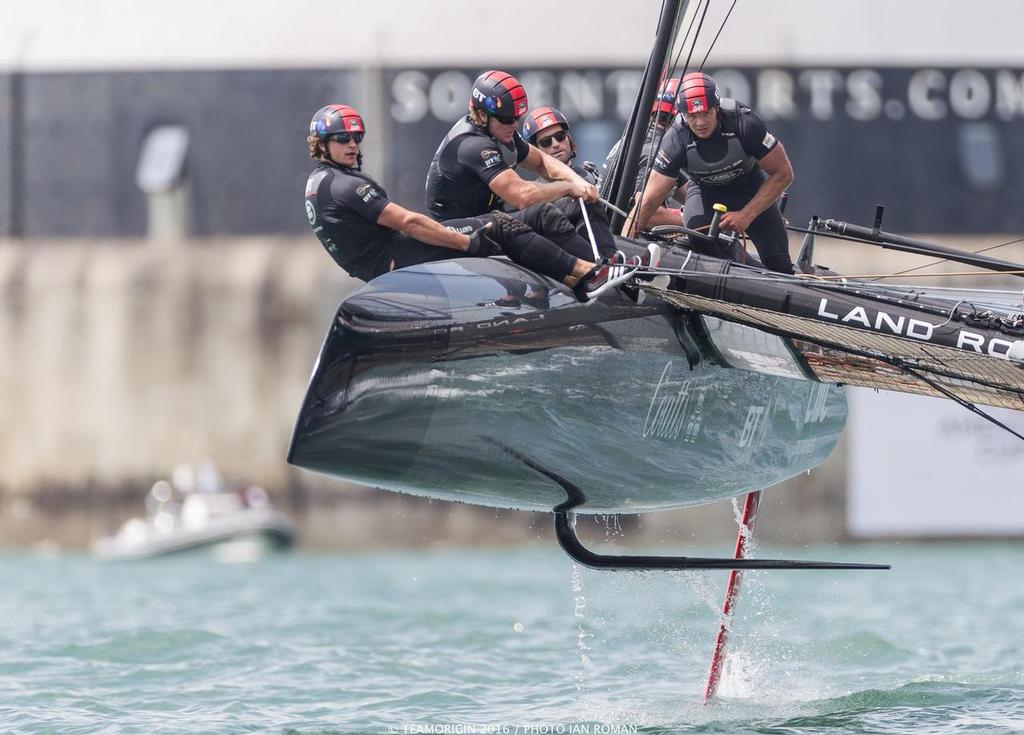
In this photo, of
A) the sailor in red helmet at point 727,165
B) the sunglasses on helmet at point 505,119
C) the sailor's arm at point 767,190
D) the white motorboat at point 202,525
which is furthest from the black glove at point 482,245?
the white motorboat at point 202,525

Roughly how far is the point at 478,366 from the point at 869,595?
32.5ft

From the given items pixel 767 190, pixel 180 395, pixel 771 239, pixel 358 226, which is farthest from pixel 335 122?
pixel 180 395

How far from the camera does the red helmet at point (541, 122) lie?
369 inches

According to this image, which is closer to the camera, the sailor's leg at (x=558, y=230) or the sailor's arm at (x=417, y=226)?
the sailor's arm at (x=417, y=226)

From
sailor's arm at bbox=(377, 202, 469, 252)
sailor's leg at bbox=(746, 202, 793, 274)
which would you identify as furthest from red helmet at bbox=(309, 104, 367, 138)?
sailor's leg at bbox=(746, 202, 793, 274)

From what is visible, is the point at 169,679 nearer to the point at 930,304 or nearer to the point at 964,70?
Result: the point at 930,304

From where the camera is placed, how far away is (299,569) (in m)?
20.5

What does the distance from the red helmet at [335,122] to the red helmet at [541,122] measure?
1572mm

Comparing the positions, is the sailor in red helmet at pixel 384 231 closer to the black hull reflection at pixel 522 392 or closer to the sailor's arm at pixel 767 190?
the black hull reflection at pixel 522 392

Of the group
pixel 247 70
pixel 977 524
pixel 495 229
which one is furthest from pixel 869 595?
pixel 247 70

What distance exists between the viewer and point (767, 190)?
9406 millimetres

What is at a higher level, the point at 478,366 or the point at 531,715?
the point at 478,366

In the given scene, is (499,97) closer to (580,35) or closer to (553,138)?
(553,138)

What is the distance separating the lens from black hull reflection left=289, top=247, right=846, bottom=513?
7.40 m
